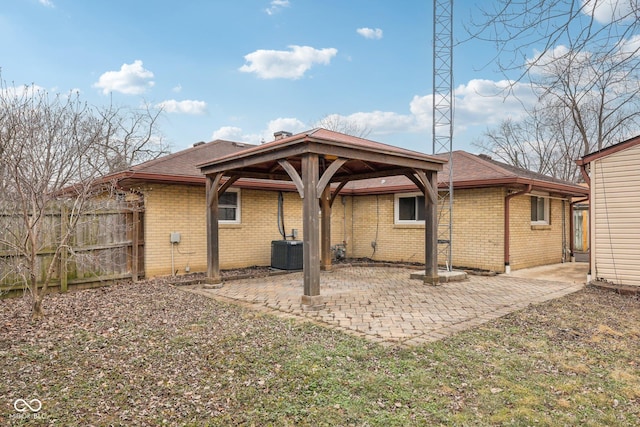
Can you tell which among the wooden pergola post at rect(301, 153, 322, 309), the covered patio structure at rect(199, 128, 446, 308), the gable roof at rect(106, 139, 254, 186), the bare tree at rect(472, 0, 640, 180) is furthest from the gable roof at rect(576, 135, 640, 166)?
the gable roof at rect(106, 139, 254, 186)

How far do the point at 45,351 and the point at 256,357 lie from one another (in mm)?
2311

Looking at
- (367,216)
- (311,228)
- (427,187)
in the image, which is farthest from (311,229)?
(367,216)

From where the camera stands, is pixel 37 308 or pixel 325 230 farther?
pixel 325 230

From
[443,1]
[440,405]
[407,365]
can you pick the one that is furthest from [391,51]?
[440,405]

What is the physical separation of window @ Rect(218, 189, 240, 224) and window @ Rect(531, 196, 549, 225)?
28.1 feet

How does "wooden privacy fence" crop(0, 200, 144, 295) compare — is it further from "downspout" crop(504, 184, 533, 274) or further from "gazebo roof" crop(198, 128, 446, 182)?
"downspout" crop(504, 184, 533, 274)

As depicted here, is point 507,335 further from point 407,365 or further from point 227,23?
point 227,23

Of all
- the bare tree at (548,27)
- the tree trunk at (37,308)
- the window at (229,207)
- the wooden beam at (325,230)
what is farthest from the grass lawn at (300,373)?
the wooden beam at (325,230)

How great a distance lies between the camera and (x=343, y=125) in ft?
102

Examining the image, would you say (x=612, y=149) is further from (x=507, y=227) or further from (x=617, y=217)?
(x=507, y=227)

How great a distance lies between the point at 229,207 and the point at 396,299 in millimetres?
5529

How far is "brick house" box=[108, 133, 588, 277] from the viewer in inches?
362

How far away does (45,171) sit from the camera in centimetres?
597
